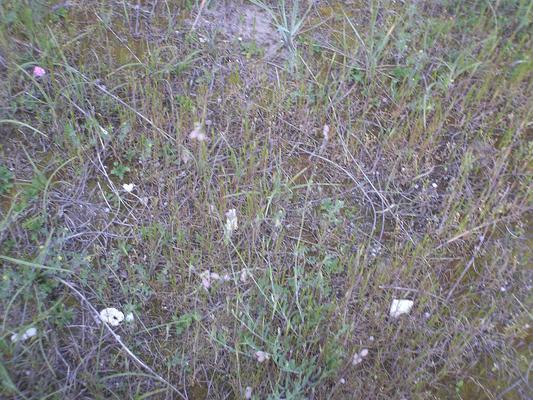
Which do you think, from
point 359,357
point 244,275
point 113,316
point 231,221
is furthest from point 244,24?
point 359,357

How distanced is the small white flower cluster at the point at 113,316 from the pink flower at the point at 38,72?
1.08 meters

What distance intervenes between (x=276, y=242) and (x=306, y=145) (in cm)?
51

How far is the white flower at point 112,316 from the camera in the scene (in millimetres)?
1812

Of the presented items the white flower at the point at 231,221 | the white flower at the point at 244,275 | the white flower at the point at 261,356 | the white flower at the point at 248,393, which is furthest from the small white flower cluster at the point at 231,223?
the white flower at the point at 248,393

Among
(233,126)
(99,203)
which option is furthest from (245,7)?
(99,203)

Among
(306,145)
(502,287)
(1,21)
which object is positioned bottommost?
(502,287)

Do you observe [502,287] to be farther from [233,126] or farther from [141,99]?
[141,99]

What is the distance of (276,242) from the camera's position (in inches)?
79.5

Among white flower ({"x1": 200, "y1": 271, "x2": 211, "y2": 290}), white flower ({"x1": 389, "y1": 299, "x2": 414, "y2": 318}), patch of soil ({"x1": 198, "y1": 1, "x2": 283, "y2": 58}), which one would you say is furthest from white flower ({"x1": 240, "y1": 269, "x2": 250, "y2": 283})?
patch of soil ({"x1": 198, "y1": 1, "x2": 283, "y2": 58})

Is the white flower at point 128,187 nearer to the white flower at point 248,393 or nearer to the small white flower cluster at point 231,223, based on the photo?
the small white flower cluster at point 231,223

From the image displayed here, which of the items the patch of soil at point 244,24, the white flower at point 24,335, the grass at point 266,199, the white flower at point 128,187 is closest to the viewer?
the white flower at point 24,335

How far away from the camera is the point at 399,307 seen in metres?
1.93

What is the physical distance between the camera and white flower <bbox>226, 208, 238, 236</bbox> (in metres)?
2.00

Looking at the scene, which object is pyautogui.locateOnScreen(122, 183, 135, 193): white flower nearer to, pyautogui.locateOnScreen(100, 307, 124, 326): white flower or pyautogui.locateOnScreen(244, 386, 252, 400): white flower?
pyautogui.locateOnScreen(100, 307, 124, 326): white flower
